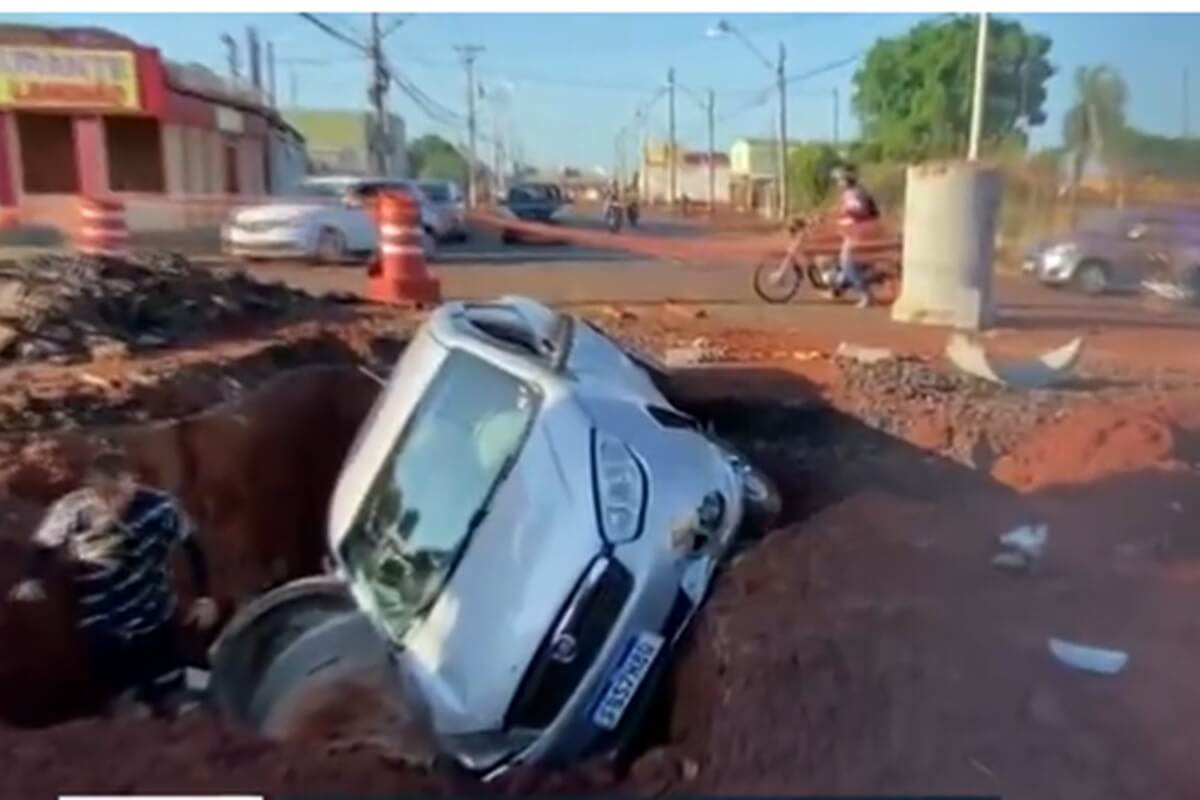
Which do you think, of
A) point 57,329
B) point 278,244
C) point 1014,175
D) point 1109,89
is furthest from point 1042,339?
point 278,244

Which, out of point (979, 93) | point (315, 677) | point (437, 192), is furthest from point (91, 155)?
point (315, 677)

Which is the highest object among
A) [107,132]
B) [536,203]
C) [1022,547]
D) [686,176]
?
[107,132]

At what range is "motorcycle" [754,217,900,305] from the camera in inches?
409

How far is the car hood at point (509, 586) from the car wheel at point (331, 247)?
366 inches

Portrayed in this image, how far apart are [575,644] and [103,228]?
9.55 m

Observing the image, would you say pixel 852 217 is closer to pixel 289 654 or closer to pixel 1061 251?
pixel 1061 251

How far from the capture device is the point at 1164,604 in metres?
3.69

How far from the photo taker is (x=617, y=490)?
2.91m

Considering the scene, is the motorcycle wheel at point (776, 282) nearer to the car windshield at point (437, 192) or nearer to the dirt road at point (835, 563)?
the dirt road at point (835, 563)

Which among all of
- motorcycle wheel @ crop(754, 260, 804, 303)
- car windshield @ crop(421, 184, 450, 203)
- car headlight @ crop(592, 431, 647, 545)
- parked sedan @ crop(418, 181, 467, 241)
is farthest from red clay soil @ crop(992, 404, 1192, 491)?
car windshield @ crop(421, 184, 450, 203)

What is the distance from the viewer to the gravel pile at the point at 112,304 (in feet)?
23.7

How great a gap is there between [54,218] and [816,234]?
888cm

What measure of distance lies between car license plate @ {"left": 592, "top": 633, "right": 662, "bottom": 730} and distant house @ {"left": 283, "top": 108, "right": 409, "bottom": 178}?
1868 centimetres

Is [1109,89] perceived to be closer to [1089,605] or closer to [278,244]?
[1089,605]
